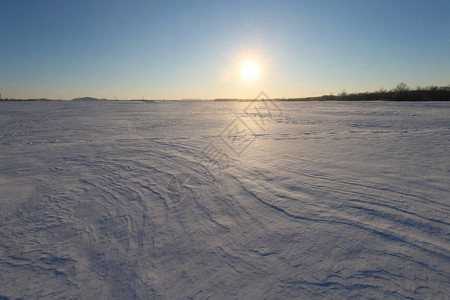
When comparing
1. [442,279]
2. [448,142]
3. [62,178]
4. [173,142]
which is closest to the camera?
[442,279]

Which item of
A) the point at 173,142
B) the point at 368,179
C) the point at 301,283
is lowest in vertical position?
the point at 301,283

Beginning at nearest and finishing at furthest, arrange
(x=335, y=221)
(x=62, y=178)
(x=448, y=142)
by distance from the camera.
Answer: (x=335, y=221)
(x=62, y=178)
(x=448, y=142)

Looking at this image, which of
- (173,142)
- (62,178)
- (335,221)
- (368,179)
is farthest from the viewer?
(173,142)

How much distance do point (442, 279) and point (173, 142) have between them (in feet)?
14.5

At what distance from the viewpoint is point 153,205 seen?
78.2 inches

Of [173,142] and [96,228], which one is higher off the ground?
[173,142]

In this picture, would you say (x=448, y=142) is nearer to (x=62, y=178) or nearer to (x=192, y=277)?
(x=192, y=277)

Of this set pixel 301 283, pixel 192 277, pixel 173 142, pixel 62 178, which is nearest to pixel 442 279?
pixel 301 283

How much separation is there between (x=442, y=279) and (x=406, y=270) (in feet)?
0.49

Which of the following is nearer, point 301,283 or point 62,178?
point 301,283

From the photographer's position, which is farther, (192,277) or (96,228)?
(96,228)

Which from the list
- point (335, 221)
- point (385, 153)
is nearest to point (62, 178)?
point (335, 221)

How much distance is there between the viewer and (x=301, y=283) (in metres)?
1.10

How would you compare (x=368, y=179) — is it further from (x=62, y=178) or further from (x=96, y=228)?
(x=62, y=178)
